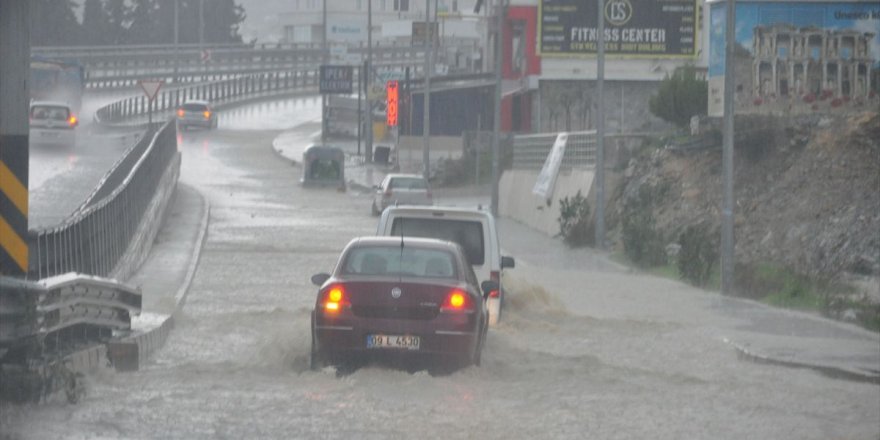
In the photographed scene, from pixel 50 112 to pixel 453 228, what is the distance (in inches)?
1402

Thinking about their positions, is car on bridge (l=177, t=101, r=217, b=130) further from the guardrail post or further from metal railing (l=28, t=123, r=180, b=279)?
the guardrail post

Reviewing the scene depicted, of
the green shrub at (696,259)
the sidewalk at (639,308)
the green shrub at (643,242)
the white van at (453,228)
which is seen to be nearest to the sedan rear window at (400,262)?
the sidewalk at (639,308)

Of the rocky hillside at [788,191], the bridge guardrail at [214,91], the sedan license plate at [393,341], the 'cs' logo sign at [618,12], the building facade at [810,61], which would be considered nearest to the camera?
the sedan license plate at [393,341]

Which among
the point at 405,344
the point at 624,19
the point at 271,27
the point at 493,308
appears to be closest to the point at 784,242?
the point at 493,308

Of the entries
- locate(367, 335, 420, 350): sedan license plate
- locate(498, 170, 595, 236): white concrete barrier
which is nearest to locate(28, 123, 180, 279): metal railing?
locate(367, 335, 420, 350): sedan license plate

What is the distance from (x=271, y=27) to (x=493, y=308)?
4695 inches

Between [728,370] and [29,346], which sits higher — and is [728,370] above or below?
below

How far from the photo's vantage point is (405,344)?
13898 millimetres

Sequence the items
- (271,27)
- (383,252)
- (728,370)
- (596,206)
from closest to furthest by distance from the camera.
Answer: (383,252) < (728,370) < (596,206) < (271,27)

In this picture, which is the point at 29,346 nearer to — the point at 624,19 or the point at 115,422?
the point at 115,422

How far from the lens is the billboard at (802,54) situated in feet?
128

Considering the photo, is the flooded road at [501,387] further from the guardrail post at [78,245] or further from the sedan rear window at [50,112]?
the sedan rear window at [50,112]

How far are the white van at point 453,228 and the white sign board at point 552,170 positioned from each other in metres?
23.5

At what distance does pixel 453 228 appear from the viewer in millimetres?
19250
